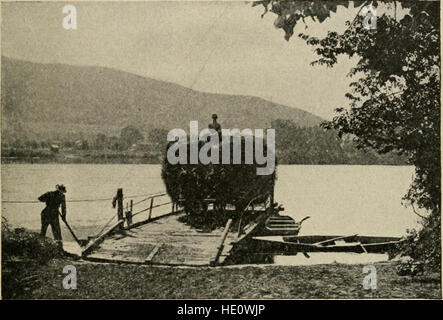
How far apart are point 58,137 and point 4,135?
759 millimetres

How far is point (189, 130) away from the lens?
9.38 metres

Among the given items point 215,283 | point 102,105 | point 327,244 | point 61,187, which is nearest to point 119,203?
point 61,187

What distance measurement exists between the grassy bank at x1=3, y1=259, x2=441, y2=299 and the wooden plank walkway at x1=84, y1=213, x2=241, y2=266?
14cm

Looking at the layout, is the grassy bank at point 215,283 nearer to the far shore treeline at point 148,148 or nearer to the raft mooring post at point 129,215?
the raft mooring post at point 129,215

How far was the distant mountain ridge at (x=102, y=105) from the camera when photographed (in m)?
9.19

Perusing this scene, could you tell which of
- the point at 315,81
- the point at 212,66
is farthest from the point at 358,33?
the point at 212,66

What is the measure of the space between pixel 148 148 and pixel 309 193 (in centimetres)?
247

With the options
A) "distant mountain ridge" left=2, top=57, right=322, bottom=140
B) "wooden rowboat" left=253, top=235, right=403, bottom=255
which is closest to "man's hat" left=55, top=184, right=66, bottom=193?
"distant mountain ridge" left=2, top=57, right=322, bottom=140

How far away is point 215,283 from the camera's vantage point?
880 centimetres

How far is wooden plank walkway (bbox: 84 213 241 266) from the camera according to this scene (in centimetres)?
902

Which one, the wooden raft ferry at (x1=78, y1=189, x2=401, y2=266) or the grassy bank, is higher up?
the wooden raft ferry at (x1=78, y1=189, x2=401, y2=266)

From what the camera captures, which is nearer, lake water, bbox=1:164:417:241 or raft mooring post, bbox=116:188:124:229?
lake water, bbox=1:164:417:241

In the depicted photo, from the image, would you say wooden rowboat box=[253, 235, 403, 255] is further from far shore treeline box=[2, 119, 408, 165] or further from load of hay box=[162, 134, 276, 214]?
far shore treeline box=[2, 119, 408, 165]

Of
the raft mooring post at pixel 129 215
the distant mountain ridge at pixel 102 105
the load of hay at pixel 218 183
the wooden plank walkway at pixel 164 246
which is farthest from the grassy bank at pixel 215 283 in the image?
the distant mountain ridge at pixel 102 105
